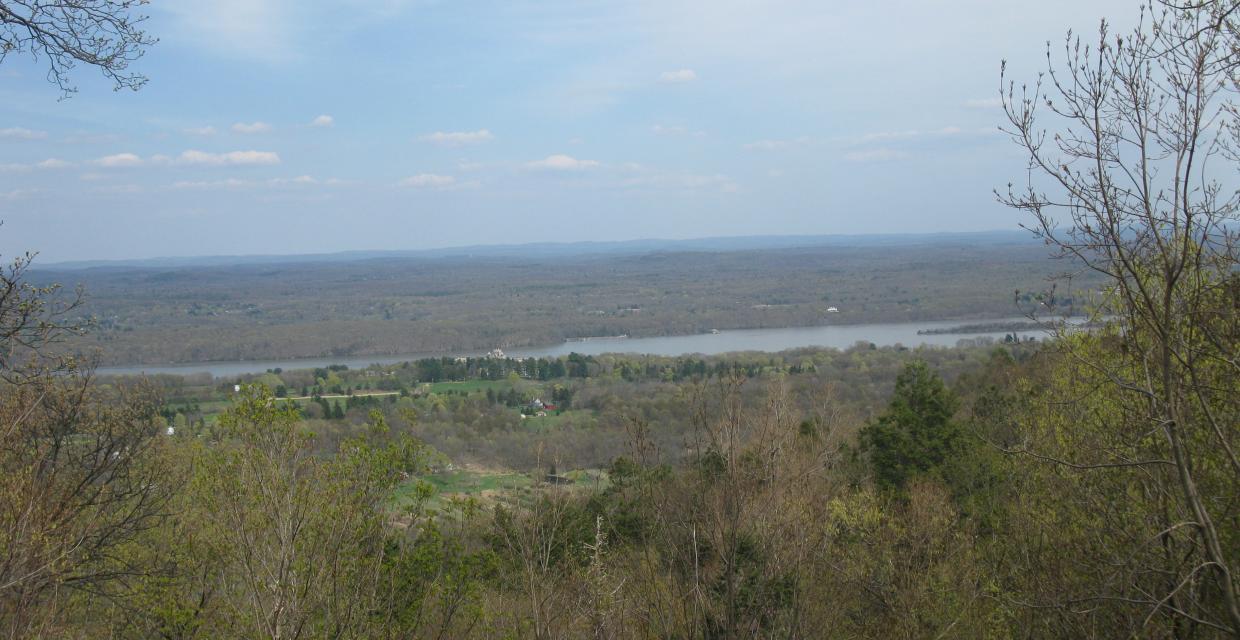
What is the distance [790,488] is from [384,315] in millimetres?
87785

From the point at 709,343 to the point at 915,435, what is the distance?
177 feet

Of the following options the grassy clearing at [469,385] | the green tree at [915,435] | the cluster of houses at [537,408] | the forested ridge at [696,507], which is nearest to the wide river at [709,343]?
the grassy clearing at [469,385]

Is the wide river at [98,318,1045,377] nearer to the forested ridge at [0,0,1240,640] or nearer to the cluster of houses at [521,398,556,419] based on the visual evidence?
the cluster of houses at [521,398,556,419]

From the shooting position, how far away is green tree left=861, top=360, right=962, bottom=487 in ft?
54.7

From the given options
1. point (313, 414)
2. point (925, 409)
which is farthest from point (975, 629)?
point (313, 414)

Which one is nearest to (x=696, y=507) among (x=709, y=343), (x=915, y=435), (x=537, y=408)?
(x=915, y=435)

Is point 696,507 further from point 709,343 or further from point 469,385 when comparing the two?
point 709,343

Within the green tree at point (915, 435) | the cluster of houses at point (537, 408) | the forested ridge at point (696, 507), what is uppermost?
the forested ridge at point (696, 507)

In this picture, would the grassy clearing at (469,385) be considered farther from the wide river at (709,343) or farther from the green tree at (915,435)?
the green tree at (915,435)

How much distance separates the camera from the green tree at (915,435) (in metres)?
16.7

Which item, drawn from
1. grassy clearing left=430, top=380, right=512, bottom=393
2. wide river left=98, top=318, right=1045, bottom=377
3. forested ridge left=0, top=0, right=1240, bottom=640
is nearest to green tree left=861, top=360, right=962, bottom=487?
forested ridge left=0, top=0, right=1240, bottom=640

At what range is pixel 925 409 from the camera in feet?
57.6

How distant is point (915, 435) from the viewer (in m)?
17.0

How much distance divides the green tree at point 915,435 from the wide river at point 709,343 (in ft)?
141
